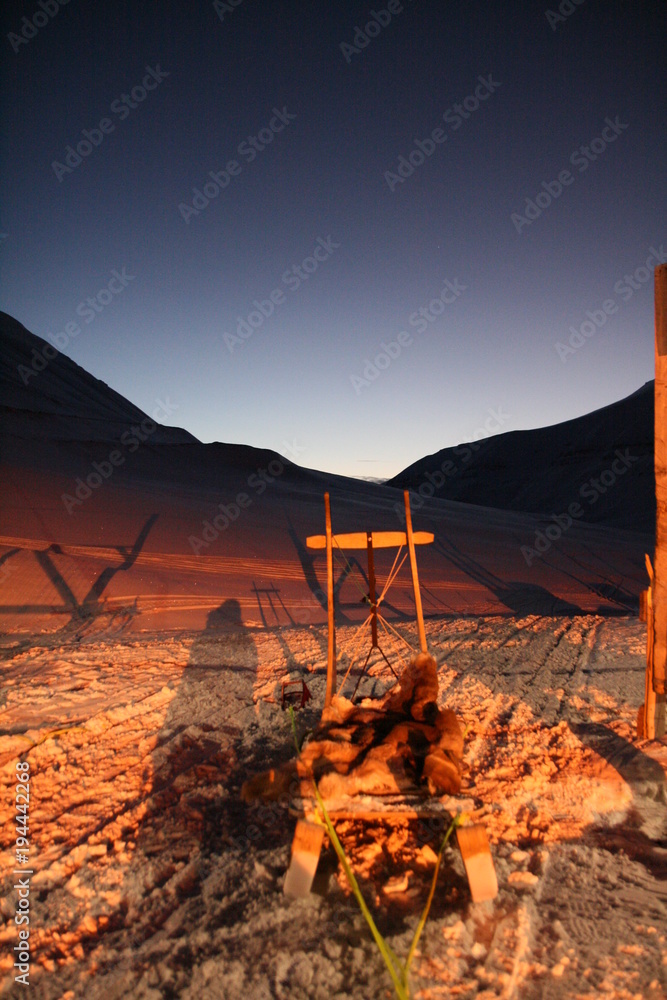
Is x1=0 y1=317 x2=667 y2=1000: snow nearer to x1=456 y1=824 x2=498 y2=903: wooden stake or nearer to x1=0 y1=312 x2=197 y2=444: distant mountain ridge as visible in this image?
x1=456 y1=824 x2=498 y2=903: wooden stake

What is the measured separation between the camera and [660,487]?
13.5 feet

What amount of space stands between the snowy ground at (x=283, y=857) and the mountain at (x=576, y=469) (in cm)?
4158

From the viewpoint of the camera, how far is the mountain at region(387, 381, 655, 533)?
4944 centimetres

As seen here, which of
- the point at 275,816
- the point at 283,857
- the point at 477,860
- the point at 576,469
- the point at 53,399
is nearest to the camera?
the point at 477,860

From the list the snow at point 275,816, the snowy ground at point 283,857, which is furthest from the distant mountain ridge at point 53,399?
the snowy ground at point 283,857

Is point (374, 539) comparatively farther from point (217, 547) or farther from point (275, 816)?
point (217, 547)

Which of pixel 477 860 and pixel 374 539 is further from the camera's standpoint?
pixel 374 539

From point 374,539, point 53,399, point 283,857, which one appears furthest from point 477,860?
point 53,399

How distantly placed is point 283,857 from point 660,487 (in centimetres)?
352

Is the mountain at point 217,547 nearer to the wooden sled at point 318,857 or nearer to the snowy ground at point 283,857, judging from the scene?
the snowy ground at point 283,857

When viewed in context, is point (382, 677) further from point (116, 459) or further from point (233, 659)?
point (116, 459)

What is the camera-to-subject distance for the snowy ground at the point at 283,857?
250 centimetres

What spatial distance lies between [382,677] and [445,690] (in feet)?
2.94

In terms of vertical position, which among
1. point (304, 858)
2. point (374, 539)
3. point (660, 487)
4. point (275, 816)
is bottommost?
point (275, 816)
